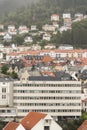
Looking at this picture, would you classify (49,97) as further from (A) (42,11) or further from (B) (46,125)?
(A) (42,11)

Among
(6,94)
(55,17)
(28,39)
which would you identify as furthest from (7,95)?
(55,17)

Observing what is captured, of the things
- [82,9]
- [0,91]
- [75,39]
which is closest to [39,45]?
[75,39]

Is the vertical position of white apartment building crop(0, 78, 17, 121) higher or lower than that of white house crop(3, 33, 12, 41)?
higher

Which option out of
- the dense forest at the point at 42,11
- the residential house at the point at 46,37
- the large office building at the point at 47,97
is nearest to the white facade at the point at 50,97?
the large office building at the point at 47,97

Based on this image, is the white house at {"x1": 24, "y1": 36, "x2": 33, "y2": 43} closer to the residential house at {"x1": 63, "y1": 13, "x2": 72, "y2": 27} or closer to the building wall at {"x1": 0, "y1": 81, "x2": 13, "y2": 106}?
the residential house at {"x1": 63, "y1": 13, "x2": 72, "y2": 27}

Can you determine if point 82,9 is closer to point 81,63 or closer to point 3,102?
point 81,63

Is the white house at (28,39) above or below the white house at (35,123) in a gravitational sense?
below

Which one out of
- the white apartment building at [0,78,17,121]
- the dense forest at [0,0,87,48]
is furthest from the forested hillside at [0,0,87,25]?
the white apartment building at [0,78,17,121]

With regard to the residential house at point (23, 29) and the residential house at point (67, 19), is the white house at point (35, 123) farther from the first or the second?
the residential house at point (67, 19)
